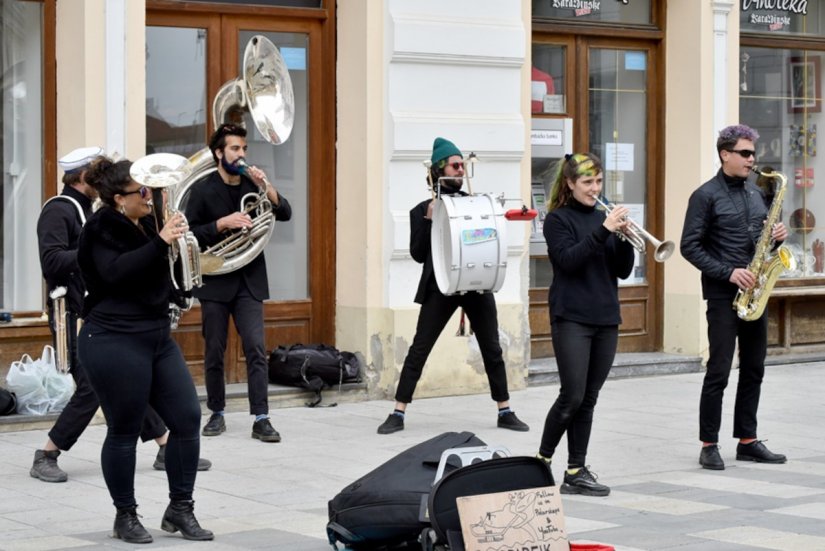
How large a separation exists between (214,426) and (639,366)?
4354mm

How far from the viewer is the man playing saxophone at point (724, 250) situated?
8.89m

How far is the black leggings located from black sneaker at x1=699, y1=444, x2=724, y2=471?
3296 millimetres

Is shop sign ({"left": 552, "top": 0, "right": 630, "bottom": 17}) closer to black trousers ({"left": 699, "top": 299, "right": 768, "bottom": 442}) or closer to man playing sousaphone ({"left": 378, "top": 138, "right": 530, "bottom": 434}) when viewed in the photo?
man playing sousaphone ({"left": 378, "top": 138, "right": 530, "bottom": 434})

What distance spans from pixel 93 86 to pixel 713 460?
4551mm

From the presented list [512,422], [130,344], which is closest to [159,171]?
[130,344]

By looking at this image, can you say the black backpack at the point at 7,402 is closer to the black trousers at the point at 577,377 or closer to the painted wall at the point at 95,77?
the painted wall at the point at 95,77

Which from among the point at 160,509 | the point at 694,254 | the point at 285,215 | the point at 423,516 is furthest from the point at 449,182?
the point at 423,516

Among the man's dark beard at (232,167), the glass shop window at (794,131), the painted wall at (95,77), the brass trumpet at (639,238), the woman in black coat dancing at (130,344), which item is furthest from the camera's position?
the glass shop window at (794,131)

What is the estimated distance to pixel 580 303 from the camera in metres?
8.11

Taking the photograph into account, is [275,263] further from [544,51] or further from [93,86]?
[544,51]

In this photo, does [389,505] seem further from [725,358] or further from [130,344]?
[725,358]

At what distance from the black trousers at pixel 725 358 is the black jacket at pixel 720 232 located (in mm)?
138

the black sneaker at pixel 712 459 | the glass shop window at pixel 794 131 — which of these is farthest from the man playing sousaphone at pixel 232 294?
the glass shop window at pixel 794 131

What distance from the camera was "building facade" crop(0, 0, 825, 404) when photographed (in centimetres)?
1053
